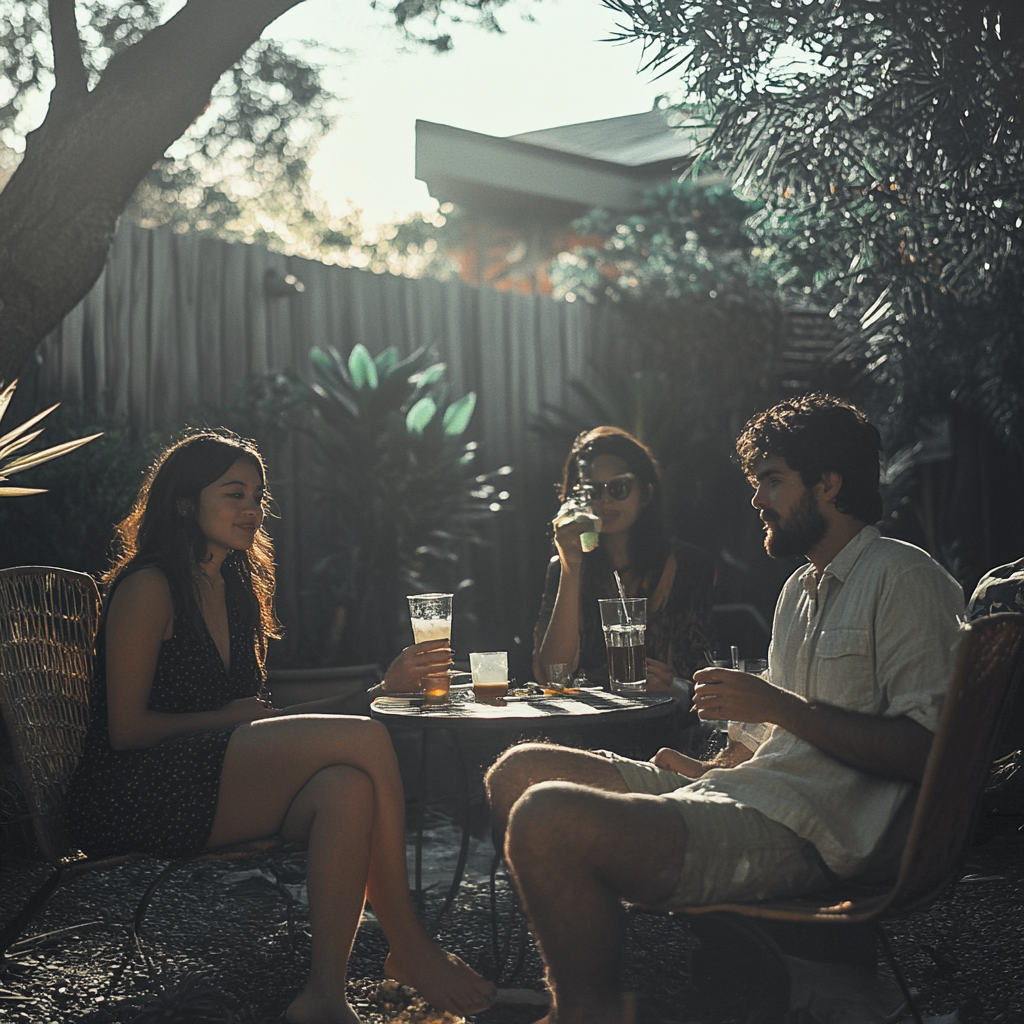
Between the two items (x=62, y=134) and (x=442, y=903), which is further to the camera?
(x=62, y=134)

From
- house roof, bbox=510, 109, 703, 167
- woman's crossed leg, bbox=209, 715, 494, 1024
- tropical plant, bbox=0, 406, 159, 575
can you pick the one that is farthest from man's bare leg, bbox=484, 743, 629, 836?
house roof, bbox=510, 109, 703, 167

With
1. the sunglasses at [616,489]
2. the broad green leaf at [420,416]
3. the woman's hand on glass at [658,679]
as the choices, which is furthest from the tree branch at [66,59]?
the woman's hand on glass at [658,679]

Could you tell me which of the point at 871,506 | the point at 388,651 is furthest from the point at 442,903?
the point at 388,651

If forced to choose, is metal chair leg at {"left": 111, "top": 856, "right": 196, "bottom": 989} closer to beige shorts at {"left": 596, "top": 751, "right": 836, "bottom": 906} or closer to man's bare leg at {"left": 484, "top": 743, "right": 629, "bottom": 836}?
man's bare leg at {"left": 484, "top": 743, "right": 629, "bottom": 836}

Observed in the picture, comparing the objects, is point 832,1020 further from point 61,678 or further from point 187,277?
point 187,277

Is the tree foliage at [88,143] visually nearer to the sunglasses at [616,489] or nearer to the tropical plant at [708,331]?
the sunglasses at [616,489]

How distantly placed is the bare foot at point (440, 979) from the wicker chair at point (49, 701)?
1.32 feet

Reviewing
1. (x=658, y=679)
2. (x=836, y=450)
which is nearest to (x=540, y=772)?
(x=658, y=679)

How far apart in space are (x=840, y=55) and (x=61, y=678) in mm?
3771

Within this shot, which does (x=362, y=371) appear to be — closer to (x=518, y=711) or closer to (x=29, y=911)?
(x=518, y=711)

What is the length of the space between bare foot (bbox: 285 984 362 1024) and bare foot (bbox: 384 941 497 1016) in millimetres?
201

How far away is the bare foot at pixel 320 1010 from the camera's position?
93.2 inches

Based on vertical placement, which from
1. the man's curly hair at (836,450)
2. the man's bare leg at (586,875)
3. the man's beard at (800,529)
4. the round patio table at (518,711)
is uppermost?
the man's curly hair at (836,450)

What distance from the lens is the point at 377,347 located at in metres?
7.39
